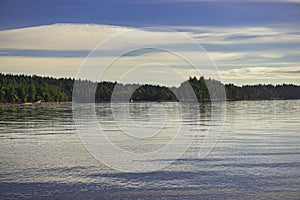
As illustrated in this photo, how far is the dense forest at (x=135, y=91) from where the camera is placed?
140250mm

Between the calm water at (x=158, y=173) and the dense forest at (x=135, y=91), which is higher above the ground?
the dense forest at (x=135, y=91)

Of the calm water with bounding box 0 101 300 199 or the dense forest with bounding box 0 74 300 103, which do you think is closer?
the calm water with bounding box 0 101 300 199

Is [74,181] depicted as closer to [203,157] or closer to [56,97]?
[203,157]

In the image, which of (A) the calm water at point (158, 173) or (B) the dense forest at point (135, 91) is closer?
(A) the calm water at point (158, 173)

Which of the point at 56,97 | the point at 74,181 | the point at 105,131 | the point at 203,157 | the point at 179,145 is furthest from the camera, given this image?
the point at 56,97

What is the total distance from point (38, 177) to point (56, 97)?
14665cm

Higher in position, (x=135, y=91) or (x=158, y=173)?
(x=135, y=91)

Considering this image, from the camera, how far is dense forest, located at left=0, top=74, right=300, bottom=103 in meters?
140

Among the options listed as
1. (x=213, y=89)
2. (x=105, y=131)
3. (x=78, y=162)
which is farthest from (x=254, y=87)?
(x=78, y=162)

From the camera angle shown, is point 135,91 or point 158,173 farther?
point 135,91

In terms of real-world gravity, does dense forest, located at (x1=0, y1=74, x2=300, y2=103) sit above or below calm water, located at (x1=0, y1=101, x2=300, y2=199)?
above

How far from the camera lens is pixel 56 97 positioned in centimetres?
15950

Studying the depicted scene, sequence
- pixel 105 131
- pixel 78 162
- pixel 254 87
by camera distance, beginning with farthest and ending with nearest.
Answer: pixel 254 87
pixel 105 131
pixel 78 162

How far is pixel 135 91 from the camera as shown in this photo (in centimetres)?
15300
